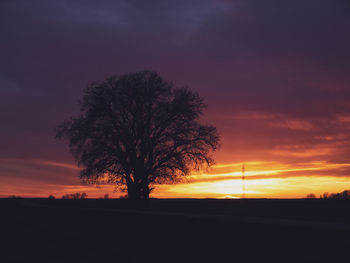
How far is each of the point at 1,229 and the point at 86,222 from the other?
465cm

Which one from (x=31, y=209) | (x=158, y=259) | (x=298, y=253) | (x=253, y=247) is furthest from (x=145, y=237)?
(x=31, y=209)

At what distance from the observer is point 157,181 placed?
3809 centimetres

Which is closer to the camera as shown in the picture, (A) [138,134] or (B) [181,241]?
(B) [181,241]

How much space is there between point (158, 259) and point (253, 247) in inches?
126

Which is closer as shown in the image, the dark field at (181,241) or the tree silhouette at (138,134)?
the dark field at (181,241)

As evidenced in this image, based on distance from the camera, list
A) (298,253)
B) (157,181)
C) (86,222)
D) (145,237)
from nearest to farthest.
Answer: (298,253) < (145,237) < (86,222) < (157,181)

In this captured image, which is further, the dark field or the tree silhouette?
the tree silhouette

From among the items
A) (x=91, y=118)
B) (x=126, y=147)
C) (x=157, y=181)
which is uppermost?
(x=91, y=118)

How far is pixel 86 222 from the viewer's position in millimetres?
25391

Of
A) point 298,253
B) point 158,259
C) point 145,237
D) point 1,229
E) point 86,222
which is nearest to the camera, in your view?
point 298,253

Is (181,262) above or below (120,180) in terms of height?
below

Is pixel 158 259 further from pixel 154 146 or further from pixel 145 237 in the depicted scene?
pixel 154 146

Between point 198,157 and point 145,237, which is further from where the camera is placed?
point 198,157

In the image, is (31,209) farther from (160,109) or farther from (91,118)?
(160,109)
